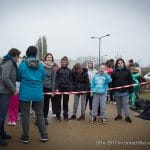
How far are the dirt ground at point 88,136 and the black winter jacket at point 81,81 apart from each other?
103 centimetres

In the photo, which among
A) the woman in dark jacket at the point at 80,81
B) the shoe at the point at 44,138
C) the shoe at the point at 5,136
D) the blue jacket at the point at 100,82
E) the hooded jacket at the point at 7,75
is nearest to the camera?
the hooded jacket at the point at 7,75

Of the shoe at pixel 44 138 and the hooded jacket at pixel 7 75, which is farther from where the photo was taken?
the shoe at pixel 44 138

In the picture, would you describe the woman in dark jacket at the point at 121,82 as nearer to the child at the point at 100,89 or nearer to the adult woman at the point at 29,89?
the child at the point at 100,89

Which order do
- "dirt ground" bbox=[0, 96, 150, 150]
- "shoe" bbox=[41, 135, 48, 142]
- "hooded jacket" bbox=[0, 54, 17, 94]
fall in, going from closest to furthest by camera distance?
"dirt ground" bbox=[0, 96, 150, 150] → "hooded jacket" bbox=[0, 54, 17, 94] → "shoe" bbox=[41, 135, 48, 142]

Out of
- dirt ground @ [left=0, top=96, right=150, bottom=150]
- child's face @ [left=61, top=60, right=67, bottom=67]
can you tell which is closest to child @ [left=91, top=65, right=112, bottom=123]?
dirt ground @ [left=0, top=96, right=150, bottom=150]

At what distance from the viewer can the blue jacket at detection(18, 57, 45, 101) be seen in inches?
313

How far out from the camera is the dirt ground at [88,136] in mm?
7645

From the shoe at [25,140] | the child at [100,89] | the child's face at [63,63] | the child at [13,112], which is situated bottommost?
the shoe at [25,140]

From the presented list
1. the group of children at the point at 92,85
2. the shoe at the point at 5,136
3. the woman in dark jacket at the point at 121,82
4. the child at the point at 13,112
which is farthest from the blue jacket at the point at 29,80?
the woman in dark jacket at the point at 121,82

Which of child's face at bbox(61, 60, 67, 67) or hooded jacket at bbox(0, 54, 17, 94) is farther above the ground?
child's face at bbox(61, 60, 67, 67)

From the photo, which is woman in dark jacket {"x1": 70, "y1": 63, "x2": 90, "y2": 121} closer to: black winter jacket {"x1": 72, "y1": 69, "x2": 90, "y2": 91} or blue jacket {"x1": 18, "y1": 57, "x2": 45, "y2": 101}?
black winter jacket {"x1": 72, "y1": 69, "x2": 90, "y2": 91}

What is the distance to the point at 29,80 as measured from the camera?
800 cm

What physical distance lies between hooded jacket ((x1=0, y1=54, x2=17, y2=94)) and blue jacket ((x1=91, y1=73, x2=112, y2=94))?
3.60 m

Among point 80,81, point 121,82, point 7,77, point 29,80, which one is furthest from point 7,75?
point 121,82
